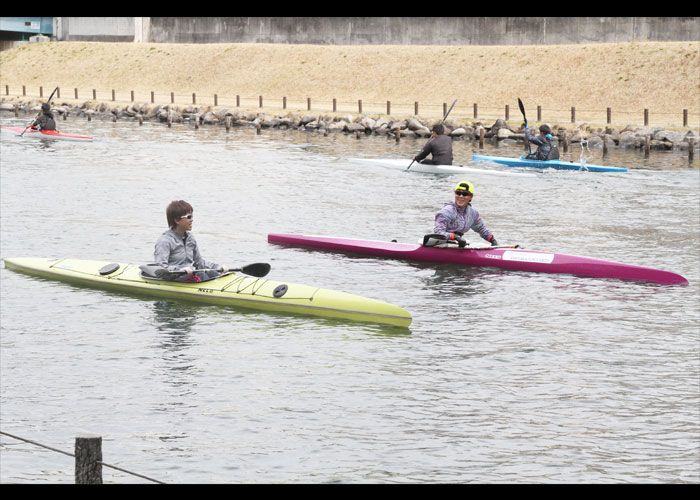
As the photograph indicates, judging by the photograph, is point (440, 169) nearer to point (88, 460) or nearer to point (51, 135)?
point (51, 135)

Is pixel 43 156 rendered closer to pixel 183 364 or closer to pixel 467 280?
pixel 467 280

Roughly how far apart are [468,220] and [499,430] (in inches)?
297

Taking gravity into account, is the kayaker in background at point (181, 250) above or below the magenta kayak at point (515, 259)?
above

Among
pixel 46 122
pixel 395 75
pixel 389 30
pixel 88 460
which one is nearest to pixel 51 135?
pixel 46 122

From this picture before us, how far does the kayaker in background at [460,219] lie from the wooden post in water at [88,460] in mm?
11567

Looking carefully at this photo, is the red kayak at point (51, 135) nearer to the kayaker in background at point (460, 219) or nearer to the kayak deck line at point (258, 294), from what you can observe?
the kayak deck line at point (258, 294)

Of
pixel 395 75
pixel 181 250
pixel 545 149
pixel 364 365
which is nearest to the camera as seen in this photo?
pixel 364 365

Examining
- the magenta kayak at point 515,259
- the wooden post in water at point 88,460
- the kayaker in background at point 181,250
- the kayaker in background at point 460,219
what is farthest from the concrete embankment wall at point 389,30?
the wooden post in water at point 88,460

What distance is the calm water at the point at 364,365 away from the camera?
1012cm

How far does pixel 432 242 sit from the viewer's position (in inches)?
735

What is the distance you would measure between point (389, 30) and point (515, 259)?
162 ft

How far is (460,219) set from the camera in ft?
59.3

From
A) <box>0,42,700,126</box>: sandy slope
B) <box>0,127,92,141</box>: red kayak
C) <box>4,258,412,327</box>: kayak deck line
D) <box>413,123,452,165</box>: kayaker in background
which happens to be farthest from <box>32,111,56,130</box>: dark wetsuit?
<box>4,258,412,327</box>: kayak deck line
